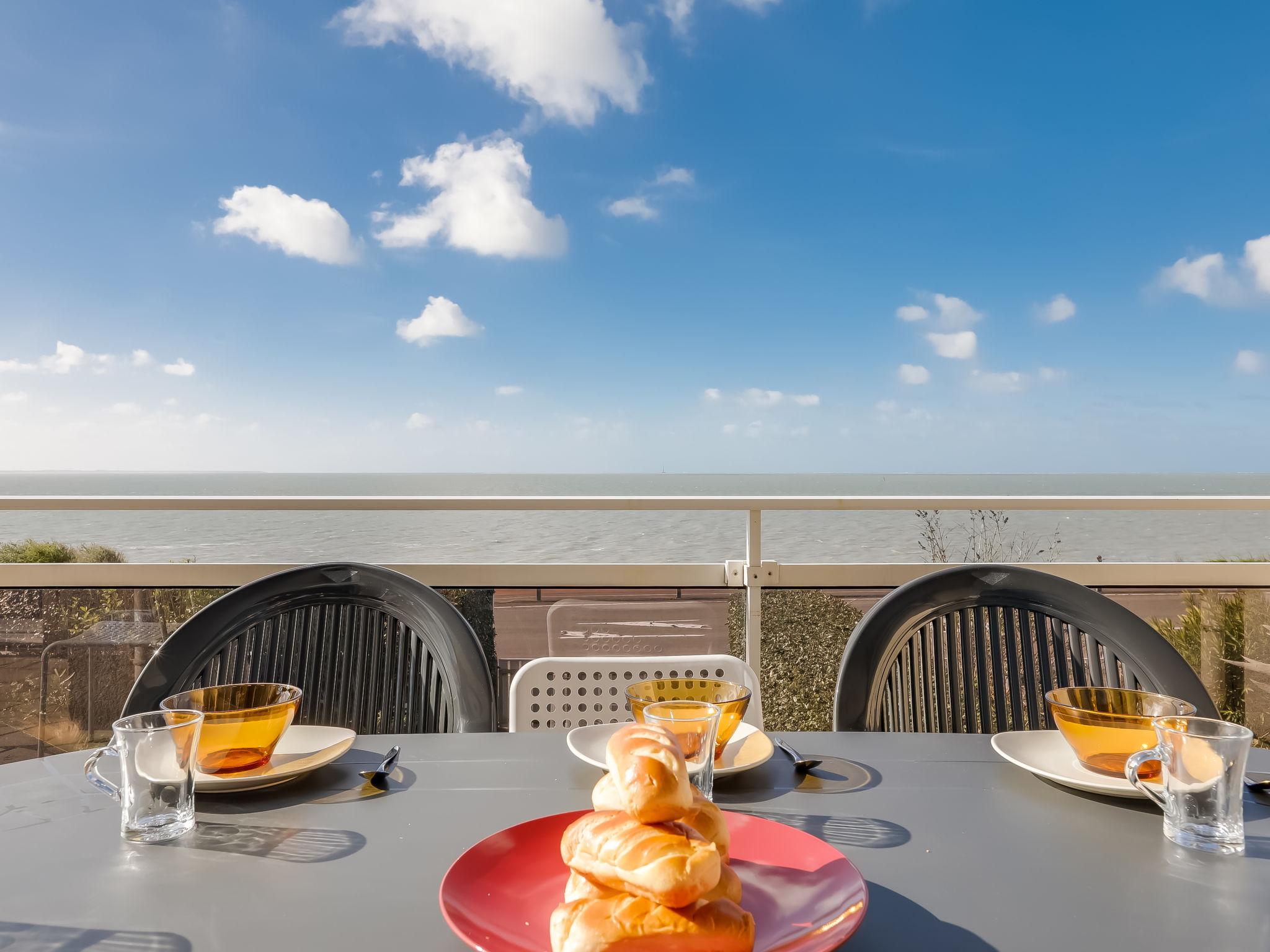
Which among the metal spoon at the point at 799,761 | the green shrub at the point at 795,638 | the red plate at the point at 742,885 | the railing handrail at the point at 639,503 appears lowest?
the green shrub at the point at 795,638

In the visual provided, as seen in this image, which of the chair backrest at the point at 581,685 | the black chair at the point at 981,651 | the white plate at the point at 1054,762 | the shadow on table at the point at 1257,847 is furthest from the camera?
the chair backrest at the point at 581,685

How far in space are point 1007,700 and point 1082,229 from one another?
23.0 meters

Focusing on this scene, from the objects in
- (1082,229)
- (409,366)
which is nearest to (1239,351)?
(1082,229)

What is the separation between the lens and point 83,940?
53cm

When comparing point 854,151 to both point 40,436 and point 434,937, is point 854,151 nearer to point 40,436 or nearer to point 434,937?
point 434,937

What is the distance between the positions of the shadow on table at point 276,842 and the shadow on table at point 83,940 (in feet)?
0.43

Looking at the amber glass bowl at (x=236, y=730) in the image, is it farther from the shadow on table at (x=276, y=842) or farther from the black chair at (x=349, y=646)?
the black chair at (x=349, y=646)

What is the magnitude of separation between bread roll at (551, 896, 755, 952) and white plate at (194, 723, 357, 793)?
50cm

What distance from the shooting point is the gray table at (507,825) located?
0.54m

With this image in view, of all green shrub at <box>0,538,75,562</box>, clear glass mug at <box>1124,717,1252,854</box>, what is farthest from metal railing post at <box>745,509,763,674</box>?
green shrub at <box>0,538,75,562</box>

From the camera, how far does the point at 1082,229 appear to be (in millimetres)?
20422

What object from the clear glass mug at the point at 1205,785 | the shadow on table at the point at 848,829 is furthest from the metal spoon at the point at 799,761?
the clear glass mug at the point at 1205,785

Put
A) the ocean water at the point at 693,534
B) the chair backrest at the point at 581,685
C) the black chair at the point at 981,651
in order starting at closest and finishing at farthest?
the black chair at the point at 981,651
the chair backrest at the point at 581,685
the ocean water at the point at 693,534

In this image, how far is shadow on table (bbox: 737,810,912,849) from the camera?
2.30 feet
